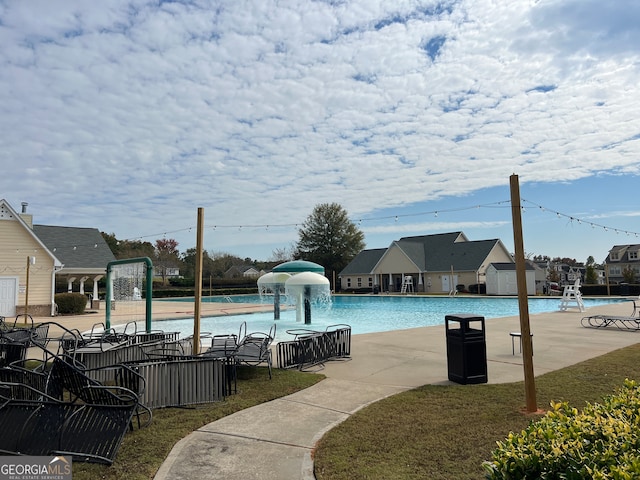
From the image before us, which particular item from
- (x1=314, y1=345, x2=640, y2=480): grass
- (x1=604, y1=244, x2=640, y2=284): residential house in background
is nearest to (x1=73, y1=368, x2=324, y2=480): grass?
(x1=314, y1=345, x2=640, y2=480): grass

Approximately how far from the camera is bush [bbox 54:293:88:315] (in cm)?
2402

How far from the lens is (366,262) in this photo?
56.0 metres

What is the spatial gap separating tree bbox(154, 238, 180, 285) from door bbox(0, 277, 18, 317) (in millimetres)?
43493

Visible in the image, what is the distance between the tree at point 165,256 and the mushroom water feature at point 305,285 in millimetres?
50078

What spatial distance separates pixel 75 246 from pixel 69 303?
5.85 metres

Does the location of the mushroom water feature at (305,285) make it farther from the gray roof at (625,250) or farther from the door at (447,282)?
the gray roof at (625,250)

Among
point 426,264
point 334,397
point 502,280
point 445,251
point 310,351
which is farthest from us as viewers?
point 426,264

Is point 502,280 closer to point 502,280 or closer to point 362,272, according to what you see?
point 502,280

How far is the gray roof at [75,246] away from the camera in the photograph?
2802 cm

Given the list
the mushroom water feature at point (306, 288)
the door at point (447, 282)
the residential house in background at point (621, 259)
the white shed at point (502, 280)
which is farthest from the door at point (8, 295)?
the residential house in background at point (621, 259)

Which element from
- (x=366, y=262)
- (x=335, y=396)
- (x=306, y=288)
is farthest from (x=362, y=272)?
(x=335, y=396)

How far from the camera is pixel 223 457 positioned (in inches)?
166

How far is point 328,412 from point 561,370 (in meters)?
4.69

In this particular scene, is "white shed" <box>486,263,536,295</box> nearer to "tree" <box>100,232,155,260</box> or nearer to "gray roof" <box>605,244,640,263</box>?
"gray roof" <box>605,244,640,263</box>
